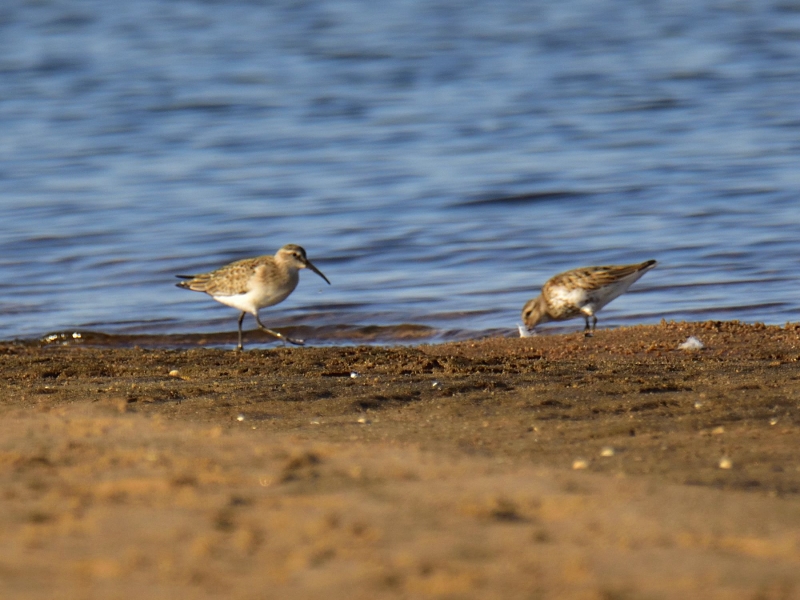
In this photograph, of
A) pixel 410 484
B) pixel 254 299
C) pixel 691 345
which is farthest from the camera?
pixel 254 299

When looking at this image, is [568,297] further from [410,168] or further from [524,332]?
[410,168]

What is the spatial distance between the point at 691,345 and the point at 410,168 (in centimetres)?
919

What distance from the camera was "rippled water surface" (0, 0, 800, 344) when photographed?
35.5ft

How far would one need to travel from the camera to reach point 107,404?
5.16m

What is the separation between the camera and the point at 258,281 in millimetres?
9203

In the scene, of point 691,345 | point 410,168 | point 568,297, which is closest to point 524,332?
point 568,297

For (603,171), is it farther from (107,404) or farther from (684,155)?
(107,404)

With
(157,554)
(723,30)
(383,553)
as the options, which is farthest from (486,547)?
(723,30)

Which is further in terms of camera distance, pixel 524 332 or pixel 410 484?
pixel 524 332

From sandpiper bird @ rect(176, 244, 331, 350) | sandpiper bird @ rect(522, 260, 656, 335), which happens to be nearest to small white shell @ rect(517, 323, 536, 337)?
sandpiper bird @ rect(522, 260, 656, 335)

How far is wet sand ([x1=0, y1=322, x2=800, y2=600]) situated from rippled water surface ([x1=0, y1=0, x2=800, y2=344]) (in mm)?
4348

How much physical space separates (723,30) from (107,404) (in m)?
23.2

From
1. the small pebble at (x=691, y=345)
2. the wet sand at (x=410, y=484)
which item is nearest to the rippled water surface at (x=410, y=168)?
the small pebble at (x=691, y=345)

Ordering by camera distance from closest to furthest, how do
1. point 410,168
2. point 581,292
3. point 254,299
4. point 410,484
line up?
point 410,484
point 581,292
point 254,299
point 410,168
